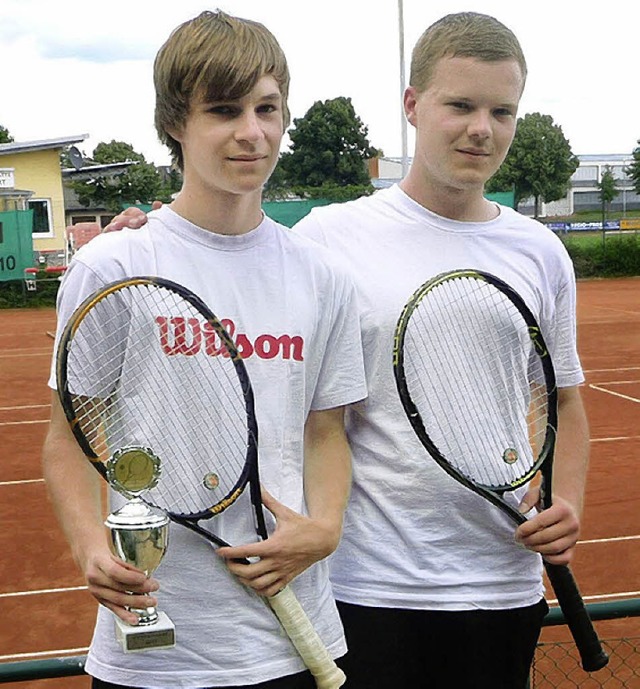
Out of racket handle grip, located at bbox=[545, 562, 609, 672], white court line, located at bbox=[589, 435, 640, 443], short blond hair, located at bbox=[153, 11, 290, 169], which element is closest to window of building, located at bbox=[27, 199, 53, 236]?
white court line, located at bbox=[589, 435, 640, 443]

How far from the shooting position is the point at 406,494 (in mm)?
1939

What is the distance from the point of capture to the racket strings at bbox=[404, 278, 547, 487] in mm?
1975

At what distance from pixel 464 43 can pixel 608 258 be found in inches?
894

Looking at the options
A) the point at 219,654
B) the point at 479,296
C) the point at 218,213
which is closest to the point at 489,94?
the point at 479,296

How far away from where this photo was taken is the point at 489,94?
1957mm

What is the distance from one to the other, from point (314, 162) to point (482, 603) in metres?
46.9

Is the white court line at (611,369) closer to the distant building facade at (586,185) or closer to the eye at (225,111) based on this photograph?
the eye at (225,111)

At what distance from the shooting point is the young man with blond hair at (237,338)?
159cm

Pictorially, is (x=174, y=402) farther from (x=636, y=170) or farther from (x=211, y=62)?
(x=636, y=170)

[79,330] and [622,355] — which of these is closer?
[79,330]

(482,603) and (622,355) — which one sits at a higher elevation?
(482,603)

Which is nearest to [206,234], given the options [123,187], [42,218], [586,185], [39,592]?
[39,592]

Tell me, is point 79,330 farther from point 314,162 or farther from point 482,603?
point 314,162

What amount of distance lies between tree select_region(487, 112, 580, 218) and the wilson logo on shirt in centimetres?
4175
